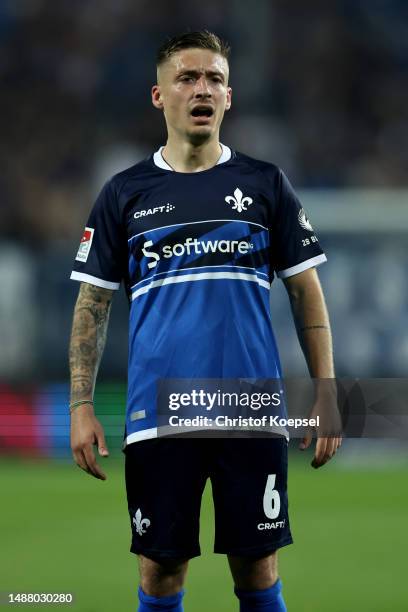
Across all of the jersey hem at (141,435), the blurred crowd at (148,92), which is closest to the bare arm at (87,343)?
the jersey hem at (141,435)

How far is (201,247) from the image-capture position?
12.3 feet

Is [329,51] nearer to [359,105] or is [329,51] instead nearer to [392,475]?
[359,105]

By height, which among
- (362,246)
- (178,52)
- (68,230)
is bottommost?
(178,52)

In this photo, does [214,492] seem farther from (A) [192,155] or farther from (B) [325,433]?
(A) [192,155]

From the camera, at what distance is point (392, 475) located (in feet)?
31.7

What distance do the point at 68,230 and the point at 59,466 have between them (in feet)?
15.0

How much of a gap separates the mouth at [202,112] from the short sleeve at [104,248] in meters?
0.37

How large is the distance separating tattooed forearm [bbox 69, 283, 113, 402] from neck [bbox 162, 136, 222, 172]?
1.55 feet

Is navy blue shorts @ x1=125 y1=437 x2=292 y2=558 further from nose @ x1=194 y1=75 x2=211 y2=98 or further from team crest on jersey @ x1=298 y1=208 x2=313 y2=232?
nose @ x1=194 y1=75 x2=211 y2=98

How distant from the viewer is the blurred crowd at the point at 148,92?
14672 millimetres

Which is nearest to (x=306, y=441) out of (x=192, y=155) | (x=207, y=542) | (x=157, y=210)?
(x=157, y=210)

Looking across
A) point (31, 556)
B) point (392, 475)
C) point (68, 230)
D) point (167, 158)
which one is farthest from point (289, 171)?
point (167, 158)

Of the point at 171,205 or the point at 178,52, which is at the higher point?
the point at 178,52

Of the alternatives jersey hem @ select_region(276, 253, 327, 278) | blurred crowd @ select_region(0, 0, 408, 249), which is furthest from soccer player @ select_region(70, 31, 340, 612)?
blurred crowd @ select_region(0, 0, 408, 249)
